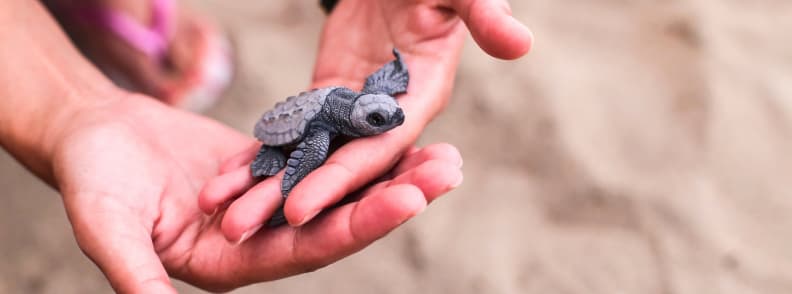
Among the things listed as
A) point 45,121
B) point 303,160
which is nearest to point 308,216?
point 303,160

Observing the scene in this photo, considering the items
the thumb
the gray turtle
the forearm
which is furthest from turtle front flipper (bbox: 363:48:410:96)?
the forearm

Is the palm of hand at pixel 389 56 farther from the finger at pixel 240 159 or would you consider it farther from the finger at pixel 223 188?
the finger at pixel 240 159

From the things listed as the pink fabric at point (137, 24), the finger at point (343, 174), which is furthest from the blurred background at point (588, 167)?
the finger at point (343, 174)

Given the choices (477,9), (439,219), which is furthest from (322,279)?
(477,9)

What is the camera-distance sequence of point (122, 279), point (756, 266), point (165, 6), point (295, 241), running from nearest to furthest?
point (122, 279)
point (295, 241)
point (756, 266)
point (165, 6)

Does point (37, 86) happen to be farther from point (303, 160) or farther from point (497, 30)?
point (497, 30)

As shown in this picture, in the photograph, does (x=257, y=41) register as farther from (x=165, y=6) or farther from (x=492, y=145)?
(x=492, y=145)

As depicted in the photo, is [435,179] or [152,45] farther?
[152,45]
